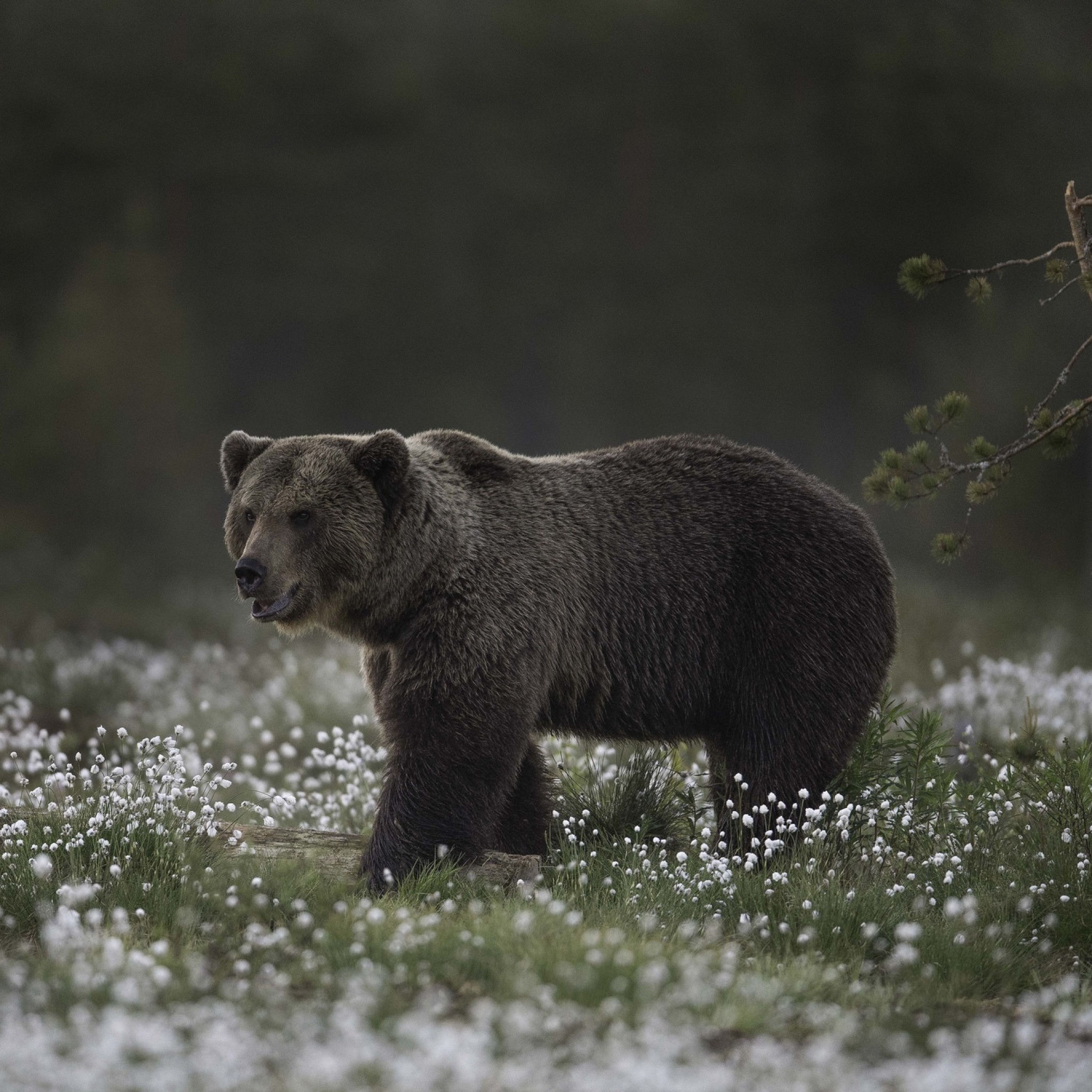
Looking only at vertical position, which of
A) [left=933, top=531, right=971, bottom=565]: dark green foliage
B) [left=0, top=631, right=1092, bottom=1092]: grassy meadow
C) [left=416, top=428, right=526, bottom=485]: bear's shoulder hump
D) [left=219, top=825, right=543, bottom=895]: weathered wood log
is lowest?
[left=219, top=825, right=543, bottom=895]: weathered wood log

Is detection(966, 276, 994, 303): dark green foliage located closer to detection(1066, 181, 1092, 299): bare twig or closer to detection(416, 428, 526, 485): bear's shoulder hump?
detection(1066, 181, 1092, 299): bare twig

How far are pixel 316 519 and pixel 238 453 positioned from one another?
2.22 feet

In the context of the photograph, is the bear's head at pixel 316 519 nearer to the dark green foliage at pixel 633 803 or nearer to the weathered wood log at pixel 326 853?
the weathered wood log at pixel 326 853

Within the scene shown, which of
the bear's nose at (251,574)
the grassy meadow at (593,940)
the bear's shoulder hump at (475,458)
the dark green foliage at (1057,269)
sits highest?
the dark green foliage at (1057,269)

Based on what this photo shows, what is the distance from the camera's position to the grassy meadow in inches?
129

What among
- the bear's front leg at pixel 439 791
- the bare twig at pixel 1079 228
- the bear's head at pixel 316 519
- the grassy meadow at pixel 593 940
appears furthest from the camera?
the bear's head at pixel 316 519

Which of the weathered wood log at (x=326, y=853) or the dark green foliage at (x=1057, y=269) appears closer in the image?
the weathered wood log at (x=326, y=853)

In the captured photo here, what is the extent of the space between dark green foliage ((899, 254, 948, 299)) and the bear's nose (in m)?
3.07

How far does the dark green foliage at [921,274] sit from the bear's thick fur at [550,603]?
3.90 feet

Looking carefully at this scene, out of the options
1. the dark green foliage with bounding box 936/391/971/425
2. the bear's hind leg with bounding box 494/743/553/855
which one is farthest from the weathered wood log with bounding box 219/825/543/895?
the dark green foliage with bounding box 936/391/971/425

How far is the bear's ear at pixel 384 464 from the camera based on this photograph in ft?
19.2

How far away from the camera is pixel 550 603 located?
20.0 feet

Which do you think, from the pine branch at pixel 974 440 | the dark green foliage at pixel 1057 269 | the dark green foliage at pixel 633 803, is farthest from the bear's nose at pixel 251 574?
the dark green foliage at pixel 1057 269

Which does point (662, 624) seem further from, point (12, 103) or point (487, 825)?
point (12, 103)
